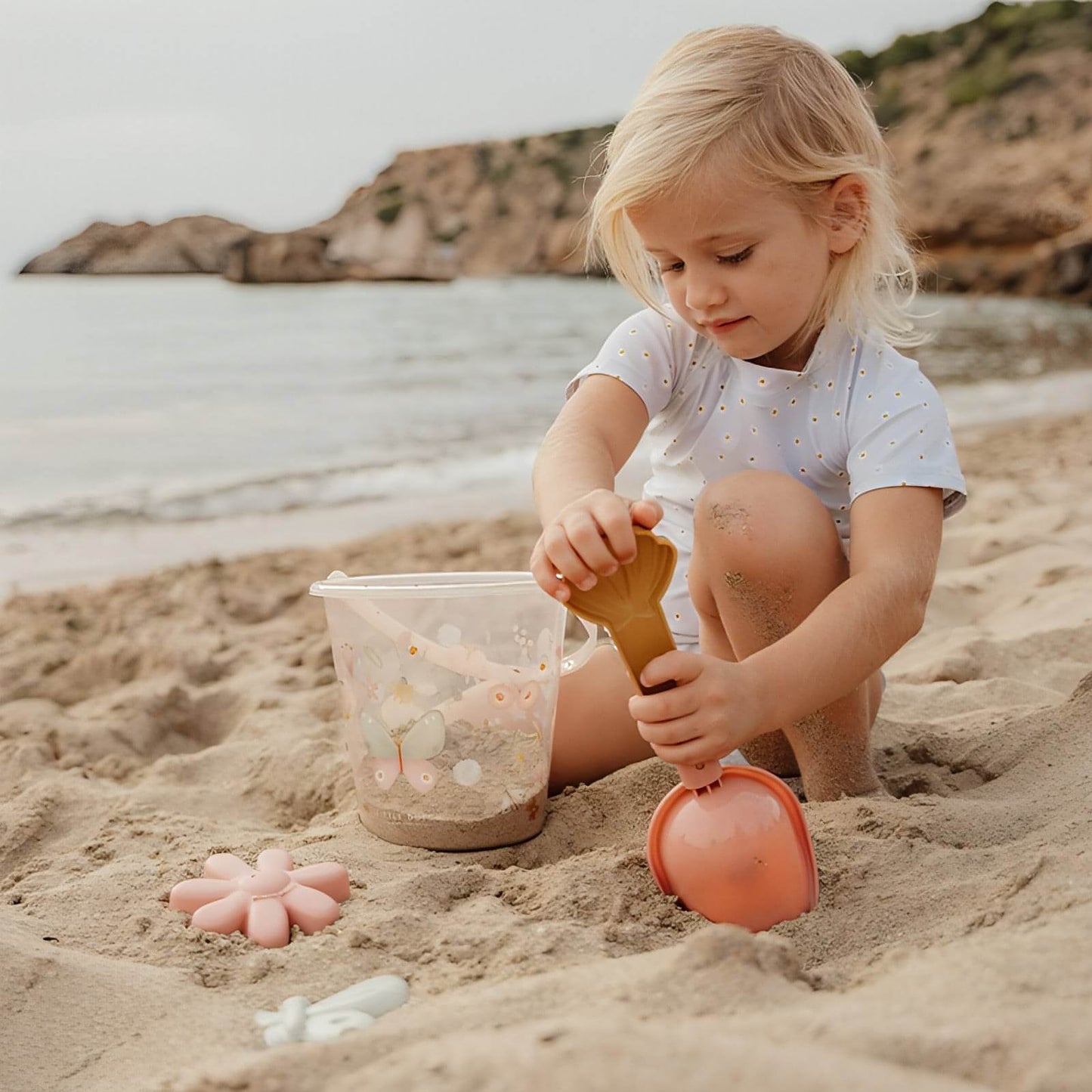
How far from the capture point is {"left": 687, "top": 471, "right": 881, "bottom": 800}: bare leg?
5.39 feet

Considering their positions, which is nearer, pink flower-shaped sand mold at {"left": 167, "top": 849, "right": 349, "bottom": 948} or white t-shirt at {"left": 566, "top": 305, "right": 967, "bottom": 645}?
pink flower-shaped sand mold at {"left": 167, "top": 849, "right": 349, "bottom": 948}

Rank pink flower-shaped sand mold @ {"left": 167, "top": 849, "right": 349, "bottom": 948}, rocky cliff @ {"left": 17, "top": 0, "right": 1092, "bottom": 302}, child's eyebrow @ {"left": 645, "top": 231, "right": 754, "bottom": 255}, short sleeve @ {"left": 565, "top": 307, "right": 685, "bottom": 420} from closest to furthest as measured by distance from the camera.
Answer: pink flower-shaped sand mold @ {"left": 167, "top": 849, "right": 349, "bottom": 948}
child's eyebrow @ {"left": 645, "top": 231, "right": 754, "bottom": 255}
short sleeve @ {"left": 565, "top": 307, "right": 685, "bottom": 420}
rocky cliff @ {"left": 17, "top": 0, "right": 1092, "bottom": 302}

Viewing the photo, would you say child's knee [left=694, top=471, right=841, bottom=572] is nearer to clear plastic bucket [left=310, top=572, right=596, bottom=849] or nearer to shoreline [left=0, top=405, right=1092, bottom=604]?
clear plastic bucket [left=310, top=572, right=596, bottom=849]

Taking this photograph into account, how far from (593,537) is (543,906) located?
45 centimetres

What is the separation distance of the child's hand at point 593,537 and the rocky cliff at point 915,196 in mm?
10217

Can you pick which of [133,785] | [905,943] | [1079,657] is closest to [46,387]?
[133,785]

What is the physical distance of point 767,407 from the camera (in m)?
1.89

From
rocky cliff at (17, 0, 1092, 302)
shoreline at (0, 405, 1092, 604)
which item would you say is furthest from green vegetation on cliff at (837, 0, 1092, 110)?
shoreline at (0, 405, 1092, 604)

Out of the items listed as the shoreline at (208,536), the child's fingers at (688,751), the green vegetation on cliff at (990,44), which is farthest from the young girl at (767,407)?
the green vegetation on cliff at (990,44)

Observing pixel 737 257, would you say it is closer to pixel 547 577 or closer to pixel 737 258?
pixel 737 258

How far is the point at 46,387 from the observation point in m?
8.59

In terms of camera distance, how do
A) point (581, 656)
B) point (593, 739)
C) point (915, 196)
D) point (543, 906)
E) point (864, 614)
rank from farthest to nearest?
1. point (915, 196)
2. point (593, 739)
3. point (581, 656)
4. point (864, 614)
5. point (543, 906)

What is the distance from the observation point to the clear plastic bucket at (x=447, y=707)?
5.65 feet

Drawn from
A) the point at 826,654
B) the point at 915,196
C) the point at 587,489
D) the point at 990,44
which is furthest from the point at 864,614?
the point at 990,44
